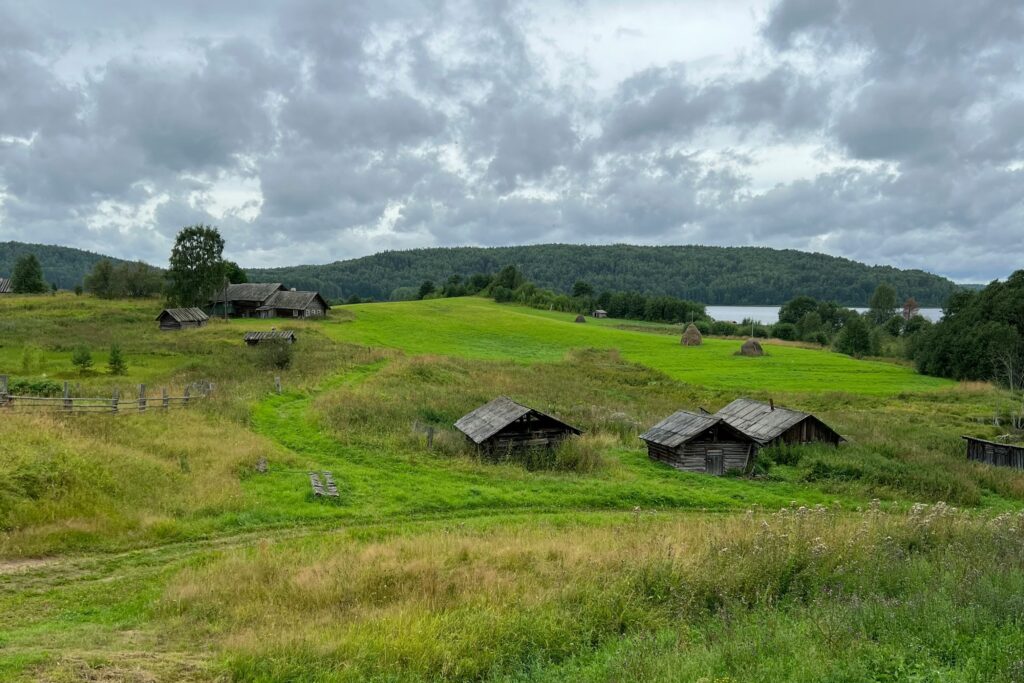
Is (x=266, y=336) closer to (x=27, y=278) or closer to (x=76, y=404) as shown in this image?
(x=76, y=404)

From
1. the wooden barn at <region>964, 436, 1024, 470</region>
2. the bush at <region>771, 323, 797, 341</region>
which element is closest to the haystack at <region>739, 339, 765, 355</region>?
the bush at <region>771, 323, 797, 341</region>

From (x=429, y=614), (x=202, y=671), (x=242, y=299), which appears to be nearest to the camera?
(x=202, y=671)

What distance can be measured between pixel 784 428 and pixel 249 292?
73.0 m

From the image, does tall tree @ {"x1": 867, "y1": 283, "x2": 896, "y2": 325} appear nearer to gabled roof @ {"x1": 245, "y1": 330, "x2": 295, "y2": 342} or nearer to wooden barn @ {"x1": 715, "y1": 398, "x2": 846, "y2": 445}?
wooden barn @ {"x1": 715, "y1": 398, "x2": 846, "y2": 445}

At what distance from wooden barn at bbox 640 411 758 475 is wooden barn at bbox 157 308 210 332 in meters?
56.7

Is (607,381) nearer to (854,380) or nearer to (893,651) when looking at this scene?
(854,380)

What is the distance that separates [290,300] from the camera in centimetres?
8256

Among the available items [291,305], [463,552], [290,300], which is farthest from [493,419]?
[290,300]

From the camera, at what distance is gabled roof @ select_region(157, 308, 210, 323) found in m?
68.7

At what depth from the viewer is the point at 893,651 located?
24.6ft

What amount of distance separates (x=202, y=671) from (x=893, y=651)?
27.5 feet

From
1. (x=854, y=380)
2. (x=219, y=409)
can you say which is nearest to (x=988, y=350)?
(x=854, y=380)

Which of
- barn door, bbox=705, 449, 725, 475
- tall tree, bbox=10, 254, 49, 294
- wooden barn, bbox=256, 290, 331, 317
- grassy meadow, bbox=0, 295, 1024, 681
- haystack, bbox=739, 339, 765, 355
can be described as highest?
tall tree, bbox=10, 254, 49, 294

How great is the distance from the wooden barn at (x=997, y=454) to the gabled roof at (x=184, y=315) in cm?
6738
